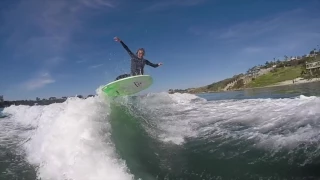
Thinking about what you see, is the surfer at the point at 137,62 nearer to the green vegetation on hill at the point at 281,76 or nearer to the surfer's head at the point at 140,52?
the surfer's head at the point at 140,52

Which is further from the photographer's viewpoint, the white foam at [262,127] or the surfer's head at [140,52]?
the surfer's head at [140,52]

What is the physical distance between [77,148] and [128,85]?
9278 mm

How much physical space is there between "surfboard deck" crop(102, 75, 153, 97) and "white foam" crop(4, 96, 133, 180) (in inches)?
231

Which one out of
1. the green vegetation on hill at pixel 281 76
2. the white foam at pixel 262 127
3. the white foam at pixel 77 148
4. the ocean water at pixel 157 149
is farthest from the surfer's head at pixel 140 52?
the green vegetation on hill at pixel 281 76

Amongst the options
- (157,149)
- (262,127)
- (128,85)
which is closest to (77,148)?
(157,149)

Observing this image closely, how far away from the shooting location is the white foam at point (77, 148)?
6398 mm

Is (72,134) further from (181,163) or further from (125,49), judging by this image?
(125,49)

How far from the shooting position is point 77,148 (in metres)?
7.16

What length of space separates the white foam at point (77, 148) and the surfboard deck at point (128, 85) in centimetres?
587

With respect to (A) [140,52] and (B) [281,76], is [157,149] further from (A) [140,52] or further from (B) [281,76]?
(B) [281,76]

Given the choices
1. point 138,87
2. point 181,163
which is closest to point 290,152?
A: point 181,163

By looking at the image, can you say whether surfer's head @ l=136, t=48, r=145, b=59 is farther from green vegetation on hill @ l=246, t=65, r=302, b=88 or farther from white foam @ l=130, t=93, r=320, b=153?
green vegetation on hill @ l=246, t=65, r=302, b=88

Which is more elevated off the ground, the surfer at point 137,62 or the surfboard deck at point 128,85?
the surfer at point 137,62

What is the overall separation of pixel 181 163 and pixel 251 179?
6.50 feet
